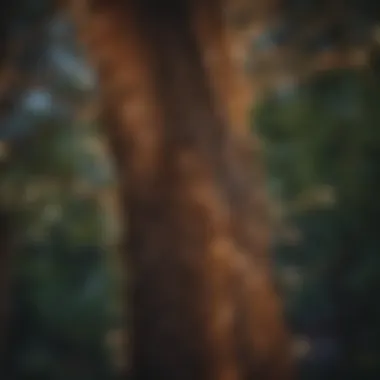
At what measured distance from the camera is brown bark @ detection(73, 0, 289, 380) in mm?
1829

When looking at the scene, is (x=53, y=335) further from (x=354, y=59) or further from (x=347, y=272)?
(x=354, y=59)

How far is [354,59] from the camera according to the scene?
1.90 metres

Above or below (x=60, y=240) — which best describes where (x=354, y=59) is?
above

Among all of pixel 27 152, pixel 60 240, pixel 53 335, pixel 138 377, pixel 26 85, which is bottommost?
pixel 138 377

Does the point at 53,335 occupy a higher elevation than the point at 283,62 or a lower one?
lower

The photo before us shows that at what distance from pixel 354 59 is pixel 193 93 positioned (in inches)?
17.0

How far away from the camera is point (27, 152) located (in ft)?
6.68

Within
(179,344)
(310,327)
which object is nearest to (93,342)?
(179,344)

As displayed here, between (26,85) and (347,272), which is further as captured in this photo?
(26,85)

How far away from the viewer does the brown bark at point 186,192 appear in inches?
72.0

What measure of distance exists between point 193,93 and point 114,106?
22cm

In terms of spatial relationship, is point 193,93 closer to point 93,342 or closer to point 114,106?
point 114,106

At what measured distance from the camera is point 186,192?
1.90 metres

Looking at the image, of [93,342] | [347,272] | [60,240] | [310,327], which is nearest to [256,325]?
[310,327]
